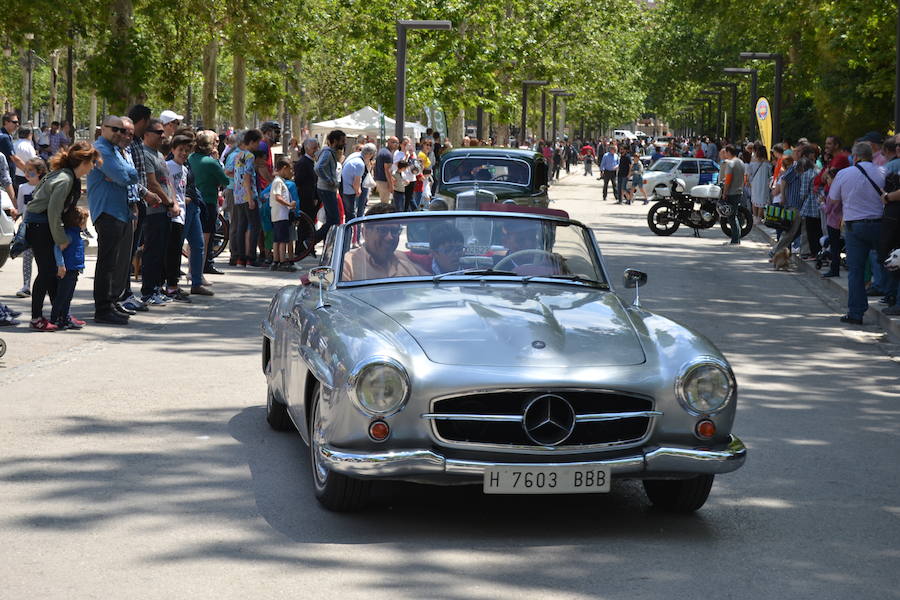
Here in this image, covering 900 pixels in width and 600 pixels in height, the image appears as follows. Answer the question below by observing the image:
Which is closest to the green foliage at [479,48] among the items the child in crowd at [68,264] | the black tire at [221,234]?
the black tire at [221,234]

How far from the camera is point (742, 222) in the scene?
29.2 metres

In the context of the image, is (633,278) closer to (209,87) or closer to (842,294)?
(842,294)

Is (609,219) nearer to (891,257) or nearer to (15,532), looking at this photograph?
(891,257)

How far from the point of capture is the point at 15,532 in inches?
230

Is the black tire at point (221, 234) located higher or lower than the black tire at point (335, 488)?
higher

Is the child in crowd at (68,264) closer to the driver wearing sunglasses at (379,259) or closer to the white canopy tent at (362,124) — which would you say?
the driver wearing sunglasses at (379,259)

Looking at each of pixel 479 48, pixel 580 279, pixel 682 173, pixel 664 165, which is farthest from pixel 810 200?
pixel 479 48

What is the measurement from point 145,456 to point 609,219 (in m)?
27.9

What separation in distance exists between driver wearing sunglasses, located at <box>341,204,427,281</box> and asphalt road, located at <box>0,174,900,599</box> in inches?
41.4

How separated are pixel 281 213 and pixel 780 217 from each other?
7.65 meters

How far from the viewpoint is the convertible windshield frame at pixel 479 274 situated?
726 centimetres

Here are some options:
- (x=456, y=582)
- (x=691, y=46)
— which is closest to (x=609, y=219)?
(x=456, y=582)

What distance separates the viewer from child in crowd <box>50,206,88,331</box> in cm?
1206

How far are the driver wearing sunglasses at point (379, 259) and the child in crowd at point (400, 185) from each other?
63.9ft
